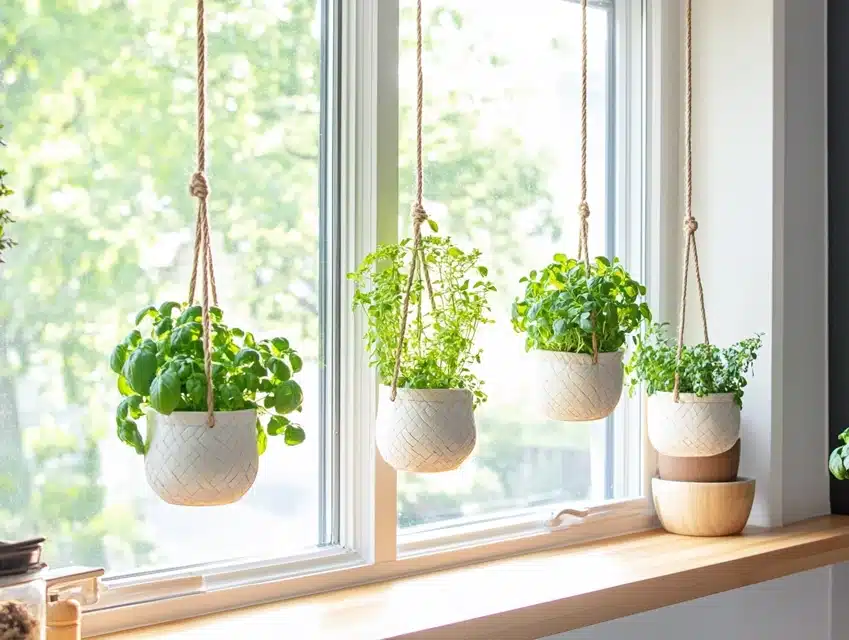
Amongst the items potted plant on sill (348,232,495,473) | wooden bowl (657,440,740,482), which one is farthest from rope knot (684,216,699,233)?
potted plant on sill (348,232,495,473)

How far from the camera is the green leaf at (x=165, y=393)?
1.31m

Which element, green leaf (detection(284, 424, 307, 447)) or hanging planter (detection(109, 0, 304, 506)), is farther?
green leaf (detection(284, 424, 307, 447))

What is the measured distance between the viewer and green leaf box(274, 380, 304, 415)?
4.69ft

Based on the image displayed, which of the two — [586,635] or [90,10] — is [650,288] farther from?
[90,10]

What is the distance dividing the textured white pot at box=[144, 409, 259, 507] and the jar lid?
18 centimetres

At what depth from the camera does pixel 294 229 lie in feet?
5.96

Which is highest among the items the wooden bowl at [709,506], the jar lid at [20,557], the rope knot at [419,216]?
the rope knot at [419,216]

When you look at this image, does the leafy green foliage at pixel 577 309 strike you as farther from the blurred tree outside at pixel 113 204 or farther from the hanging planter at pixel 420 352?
the blurred tree outside at pixel 113 204

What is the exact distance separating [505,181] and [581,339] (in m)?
0.48

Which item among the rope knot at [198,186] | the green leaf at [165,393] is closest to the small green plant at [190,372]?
the green leaf at [165,393]

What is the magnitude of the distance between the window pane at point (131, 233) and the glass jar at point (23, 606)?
31cm

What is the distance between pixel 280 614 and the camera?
Answer: 1.66 metres

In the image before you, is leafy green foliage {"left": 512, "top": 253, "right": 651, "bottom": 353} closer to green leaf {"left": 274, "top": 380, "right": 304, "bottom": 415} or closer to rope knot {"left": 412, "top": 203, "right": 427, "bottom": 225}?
rope knot {"left": 412, "top": 203, "right": 427, "bottom": 225}

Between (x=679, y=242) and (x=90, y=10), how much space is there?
143 cm
